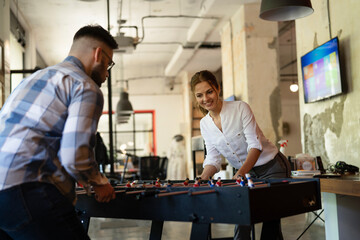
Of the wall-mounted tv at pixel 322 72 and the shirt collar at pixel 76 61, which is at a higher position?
the wall-mounted tv at pixel 322 72

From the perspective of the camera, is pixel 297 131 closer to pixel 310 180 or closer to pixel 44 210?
pixel 310 180

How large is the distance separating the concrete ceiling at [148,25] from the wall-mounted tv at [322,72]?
2.68 meters

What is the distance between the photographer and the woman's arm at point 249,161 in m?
2.88

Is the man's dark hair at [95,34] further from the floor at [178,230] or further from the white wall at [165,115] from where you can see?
the white wall at [165,115]

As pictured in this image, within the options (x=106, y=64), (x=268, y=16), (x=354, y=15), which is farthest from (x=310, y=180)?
(x=354, y=15)

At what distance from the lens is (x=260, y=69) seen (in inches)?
328

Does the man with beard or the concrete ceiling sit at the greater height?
the concrete ceiling

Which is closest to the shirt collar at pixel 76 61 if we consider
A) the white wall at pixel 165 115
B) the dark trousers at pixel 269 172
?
the dark trousers at pixel 269 172

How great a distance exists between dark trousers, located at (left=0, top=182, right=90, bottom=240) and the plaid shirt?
0.11 feet

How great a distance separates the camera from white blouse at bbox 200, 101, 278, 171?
3.06 m

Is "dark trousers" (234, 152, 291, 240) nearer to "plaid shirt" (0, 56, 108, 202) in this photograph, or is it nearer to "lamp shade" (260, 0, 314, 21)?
"plaid shirt" (0, 56, 108, 202)

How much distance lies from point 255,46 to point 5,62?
4234mm

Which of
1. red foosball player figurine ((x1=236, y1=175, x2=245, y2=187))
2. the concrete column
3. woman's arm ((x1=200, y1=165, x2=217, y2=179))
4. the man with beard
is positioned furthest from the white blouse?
the concrete column

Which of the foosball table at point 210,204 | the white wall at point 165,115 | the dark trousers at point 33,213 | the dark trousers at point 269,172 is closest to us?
the dark trousers at point 33,213
